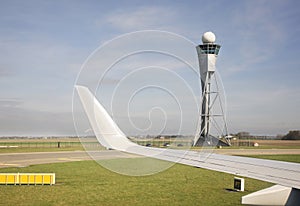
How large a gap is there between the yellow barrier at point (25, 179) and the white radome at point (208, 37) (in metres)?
56.4

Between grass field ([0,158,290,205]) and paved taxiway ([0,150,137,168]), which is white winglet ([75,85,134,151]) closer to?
grass field ([0,158,290,205])

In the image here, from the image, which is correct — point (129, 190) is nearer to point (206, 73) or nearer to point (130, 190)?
point (130, 190)

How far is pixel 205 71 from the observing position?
7212 centimetres

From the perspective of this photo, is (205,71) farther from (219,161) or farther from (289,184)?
(289,184)

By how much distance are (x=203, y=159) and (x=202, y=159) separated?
43mm

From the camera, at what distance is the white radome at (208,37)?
72.6 m

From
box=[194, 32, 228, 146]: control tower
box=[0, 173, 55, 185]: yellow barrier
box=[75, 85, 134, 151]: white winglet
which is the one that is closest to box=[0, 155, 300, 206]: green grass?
box=[0, 173, 55, 185]: yellow barrier

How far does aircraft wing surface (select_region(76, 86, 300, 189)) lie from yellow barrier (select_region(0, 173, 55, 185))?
593 cm

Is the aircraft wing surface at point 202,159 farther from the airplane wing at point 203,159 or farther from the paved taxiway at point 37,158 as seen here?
the paved taxiway at point 37,158

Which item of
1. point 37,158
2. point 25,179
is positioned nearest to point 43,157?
point 37,158

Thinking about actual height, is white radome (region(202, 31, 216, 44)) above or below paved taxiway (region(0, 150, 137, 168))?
above

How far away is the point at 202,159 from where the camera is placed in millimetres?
14414

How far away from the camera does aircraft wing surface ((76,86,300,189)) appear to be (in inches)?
402

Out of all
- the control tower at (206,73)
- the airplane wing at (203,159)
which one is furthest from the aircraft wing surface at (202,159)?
the control tower at (206,73)
